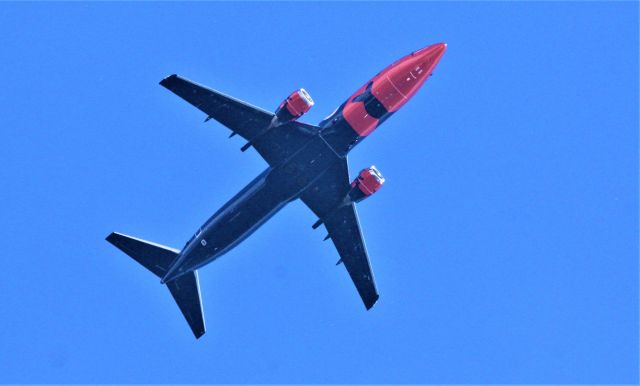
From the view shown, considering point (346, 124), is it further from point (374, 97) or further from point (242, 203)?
point (242, 203)

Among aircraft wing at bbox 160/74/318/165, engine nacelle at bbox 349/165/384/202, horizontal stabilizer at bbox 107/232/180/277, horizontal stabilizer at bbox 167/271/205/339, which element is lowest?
horizontal stabilizer at bbox 167/271/205/339

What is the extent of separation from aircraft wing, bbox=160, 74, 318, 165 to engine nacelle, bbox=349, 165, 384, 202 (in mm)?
5932

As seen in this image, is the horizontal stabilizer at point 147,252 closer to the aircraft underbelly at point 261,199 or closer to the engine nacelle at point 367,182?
the aircraft underbelly at point 261,199

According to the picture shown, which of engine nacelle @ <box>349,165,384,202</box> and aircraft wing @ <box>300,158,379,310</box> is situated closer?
engine nacelle @ <box>349,165,384,202</box>

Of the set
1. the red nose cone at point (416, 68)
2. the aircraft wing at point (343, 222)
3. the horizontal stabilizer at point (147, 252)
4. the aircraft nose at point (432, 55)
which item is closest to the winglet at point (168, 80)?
the horizontal stabilizer at point (147, 252)

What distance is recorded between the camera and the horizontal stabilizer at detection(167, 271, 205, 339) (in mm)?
77375

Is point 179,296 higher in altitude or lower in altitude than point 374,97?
lower

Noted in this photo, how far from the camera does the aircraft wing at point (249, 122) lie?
72188mm

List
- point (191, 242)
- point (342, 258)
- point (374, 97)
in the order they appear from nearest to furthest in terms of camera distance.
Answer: point (374, 97) < point (191, 242) < point (342, 258)

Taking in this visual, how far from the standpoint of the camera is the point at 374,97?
6969 centimetres

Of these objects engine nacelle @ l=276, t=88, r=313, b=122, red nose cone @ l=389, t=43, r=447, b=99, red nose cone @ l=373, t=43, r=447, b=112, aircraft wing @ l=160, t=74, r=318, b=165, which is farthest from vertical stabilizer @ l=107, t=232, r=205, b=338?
red nose cone @ l=389, t=43, r=447, b=99

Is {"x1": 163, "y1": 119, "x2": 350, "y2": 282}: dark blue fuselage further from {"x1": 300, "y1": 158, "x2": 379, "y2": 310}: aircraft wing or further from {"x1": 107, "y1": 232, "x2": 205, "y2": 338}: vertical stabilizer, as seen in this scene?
{"x1": 107, "y1": 232, "x2": 205, "y2": 338}: vertical stabilizer

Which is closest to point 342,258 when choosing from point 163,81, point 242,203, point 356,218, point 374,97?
point 356,218

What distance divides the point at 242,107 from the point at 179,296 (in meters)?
18.4
